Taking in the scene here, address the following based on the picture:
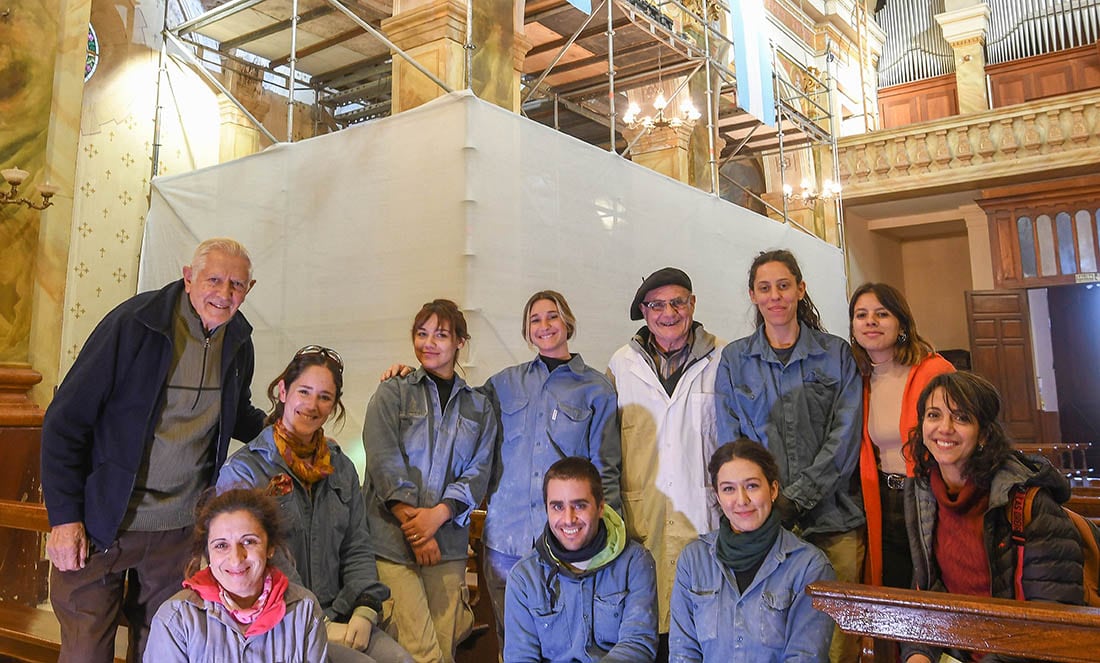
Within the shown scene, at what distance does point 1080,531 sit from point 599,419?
129cm

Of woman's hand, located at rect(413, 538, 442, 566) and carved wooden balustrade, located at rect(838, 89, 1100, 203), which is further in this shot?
carved wooden balustrade, located at rect(838, 89, 1100, 203)

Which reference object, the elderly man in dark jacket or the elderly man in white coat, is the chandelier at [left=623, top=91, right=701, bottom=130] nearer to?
the elderly man in white coat

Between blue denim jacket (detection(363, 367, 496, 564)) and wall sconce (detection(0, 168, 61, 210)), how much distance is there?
305 cm

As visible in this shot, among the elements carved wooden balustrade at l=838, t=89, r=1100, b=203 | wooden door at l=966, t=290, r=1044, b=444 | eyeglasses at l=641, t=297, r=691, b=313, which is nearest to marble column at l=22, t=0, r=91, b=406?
eyeglasses at l=641, t=297, r=691, b=313

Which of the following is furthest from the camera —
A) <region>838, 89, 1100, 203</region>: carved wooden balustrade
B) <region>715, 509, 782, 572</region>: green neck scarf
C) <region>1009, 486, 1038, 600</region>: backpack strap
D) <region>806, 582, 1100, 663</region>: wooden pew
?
<region>838, 89, 1100, 203</region>: carved wooden balustrade

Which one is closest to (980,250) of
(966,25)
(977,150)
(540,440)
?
(977,150)

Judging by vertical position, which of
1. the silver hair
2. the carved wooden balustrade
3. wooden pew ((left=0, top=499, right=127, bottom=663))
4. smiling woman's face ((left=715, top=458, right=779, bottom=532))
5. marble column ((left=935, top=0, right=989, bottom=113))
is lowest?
wooden pew ((left=0, top=499, right=127, bottom=663))

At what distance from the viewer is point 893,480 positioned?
2240 mm

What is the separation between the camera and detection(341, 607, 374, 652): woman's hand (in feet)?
7.00

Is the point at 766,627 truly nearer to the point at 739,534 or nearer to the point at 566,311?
the point at 739,534

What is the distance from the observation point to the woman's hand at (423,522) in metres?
2.35

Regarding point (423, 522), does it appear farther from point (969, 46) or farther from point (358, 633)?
point (969, 46)

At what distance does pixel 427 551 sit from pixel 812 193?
9041 mm

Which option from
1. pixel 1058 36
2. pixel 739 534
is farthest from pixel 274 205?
pixel 1058 36
